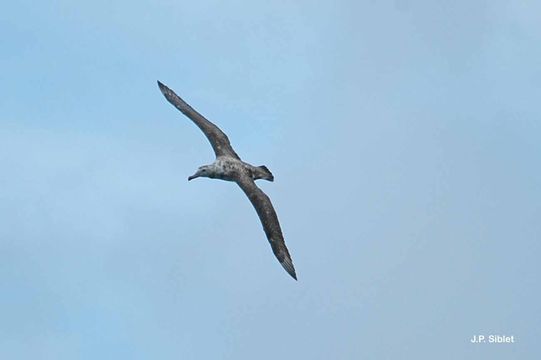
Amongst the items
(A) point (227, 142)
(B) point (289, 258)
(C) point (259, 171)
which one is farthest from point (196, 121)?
(B) point (289, 258)

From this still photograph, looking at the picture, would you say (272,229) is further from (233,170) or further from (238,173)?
(233,170)

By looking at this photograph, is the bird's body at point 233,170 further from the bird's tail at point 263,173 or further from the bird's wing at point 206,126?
the bird's wing at point 206,126

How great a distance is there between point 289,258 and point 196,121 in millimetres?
11297

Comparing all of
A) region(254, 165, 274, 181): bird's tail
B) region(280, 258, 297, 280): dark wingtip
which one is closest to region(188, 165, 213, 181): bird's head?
region(254, 165, 274, 181): bird's tail

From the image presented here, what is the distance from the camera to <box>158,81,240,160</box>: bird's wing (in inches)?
2719

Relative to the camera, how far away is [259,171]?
65.9 metres

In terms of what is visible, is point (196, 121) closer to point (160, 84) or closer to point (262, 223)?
point (160, 84)

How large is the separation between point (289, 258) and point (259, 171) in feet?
15.9

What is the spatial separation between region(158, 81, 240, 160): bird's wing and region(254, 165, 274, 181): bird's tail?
272 cm

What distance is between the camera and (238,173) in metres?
65.6

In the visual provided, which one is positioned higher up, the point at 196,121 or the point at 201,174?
the point at 196,121

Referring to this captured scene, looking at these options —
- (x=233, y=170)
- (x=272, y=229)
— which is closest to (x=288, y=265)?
(x=272, y=229)

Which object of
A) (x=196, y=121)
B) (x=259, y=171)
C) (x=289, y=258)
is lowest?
(x=289, y=258)

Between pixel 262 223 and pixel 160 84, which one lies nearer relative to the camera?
pixel 262 223
